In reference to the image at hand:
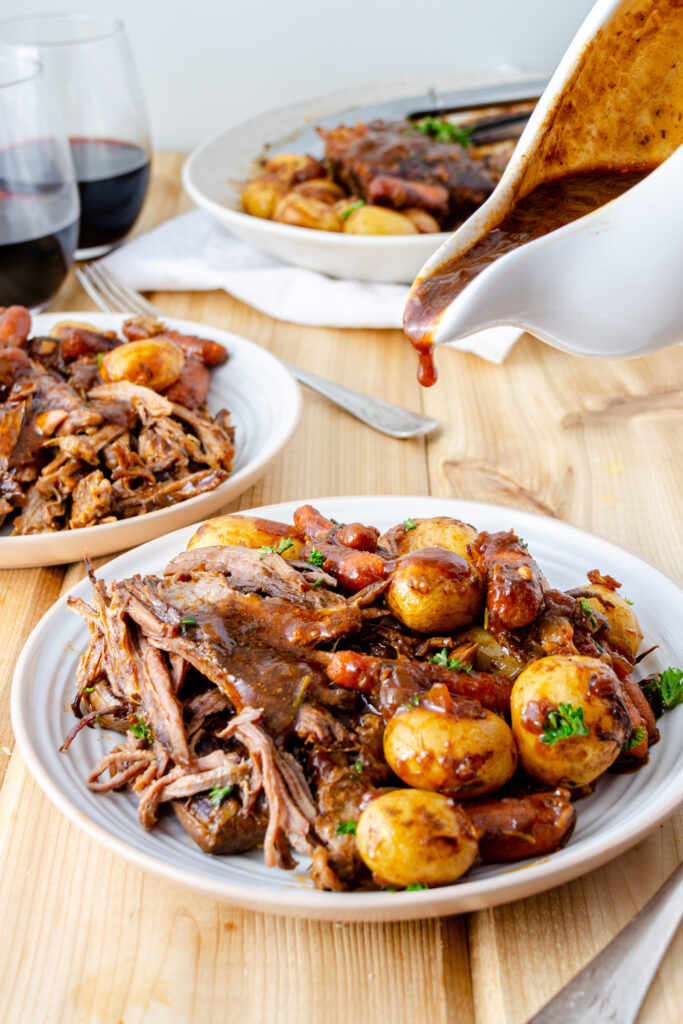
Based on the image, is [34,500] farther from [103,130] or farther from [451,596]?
[103,130]

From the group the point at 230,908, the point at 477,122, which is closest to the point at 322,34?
the point at 477,122

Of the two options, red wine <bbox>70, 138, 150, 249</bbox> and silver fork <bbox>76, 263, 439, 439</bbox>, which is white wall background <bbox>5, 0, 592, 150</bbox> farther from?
silver fork <bbox>76, 263, 439, 439</bbox>

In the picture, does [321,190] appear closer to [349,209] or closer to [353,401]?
[349,209]

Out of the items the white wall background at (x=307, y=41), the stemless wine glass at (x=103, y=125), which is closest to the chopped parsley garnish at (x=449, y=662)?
the stemless wine glass at (x=103, y=125)

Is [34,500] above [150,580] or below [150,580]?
below

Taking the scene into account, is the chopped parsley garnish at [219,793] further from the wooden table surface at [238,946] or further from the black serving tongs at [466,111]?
the black serving tongs at [466,111]

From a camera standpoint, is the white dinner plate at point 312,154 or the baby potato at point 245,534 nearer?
the baby potato at point 245,534
